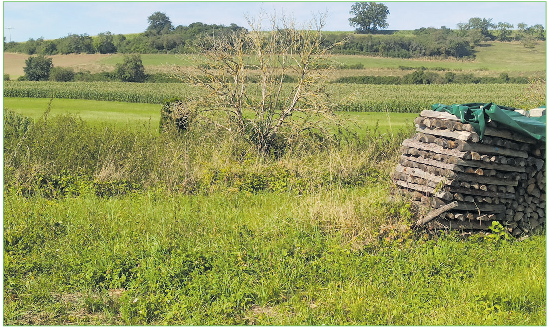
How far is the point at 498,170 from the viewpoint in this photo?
797cm

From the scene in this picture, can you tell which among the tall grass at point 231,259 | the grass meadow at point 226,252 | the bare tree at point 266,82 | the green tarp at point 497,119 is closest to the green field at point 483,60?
the bare tree at point 266,82

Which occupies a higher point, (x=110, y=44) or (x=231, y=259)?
(x=110, y=44)

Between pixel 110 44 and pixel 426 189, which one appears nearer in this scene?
pixel 426 189

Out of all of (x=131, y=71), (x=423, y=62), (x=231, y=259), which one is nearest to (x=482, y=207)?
(x=231, y=259)

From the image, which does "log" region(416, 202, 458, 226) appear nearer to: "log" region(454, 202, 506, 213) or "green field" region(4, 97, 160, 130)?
"log" region(454, 202, 506, 213)

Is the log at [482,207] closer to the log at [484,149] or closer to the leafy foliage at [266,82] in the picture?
the log at [484,149]

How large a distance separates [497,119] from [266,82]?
857 centimetres

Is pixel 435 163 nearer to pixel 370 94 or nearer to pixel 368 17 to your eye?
pixel 370 94

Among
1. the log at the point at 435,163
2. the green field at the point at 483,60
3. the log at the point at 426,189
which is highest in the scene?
the green field at the point at 483,60

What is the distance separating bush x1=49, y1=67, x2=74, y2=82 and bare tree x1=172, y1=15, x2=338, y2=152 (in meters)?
57.8

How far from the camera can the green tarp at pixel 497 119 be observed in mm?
7406

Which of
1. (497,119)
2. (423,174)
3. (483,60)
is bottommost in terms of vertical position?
(423,174)

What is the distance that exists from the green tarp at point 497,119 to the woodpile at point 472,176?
0.10 m

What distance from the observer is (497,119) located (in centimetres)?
742
